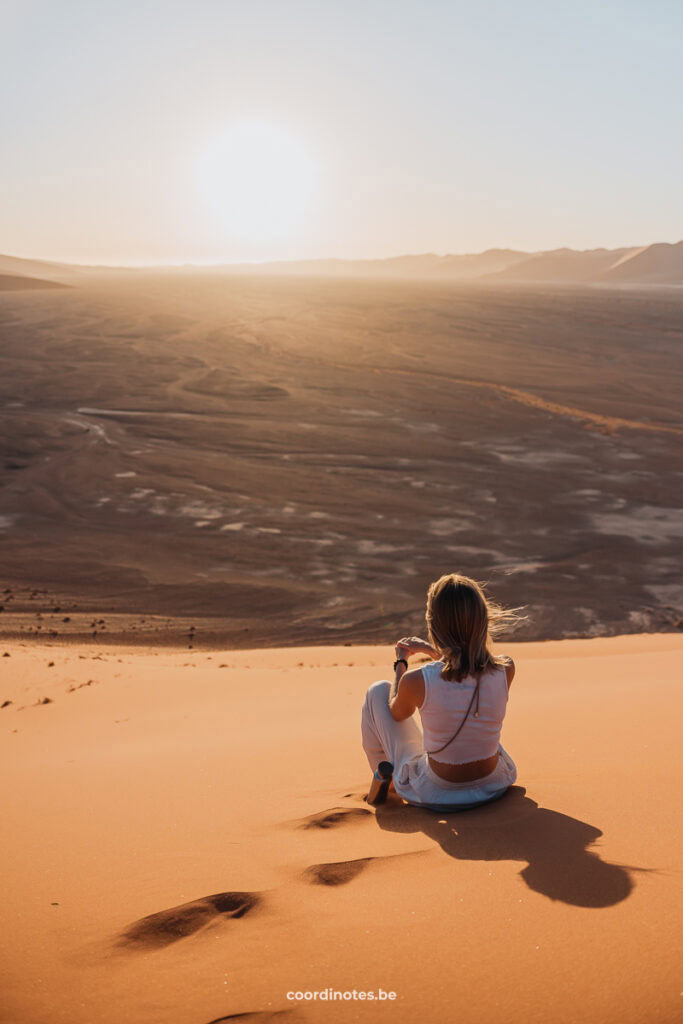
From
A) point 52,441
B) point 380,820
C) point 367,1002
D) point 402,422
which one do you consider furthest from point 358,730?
point 402,422

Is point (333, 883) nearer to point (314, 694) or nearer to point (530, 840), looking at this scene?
point (530, 840)

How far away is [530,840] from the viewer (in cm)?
247

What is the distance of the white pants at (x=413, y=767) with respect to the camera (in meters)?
2.81

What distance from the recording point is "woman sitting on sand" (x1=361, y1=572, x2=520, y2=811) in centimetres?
270

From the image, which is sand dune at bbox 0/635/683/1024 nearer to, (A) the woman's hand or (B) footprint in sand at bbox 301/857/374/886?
(B) footprint in sand at bbox 301/857/374/886

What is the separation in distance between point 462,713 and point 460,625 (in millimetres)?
313

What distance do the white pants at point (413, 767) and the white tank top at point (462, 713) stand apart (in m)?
0.09

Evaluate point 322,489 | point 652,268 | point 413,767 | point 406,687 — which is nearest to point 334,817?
point 413,767

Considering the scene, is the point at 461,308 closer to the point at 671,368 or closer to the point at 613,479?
the point at 671,368

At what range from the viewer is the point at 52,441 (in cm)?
1905

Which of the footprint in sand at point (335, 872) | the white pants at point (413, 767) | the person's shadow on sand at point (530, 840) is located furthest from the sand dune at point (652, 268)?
the footprint in sand at point (335, 872)

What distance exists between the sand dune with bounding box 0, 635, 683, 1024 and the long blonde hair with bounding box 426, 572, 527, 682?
0.49 meters

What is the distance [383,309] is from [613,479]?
4055 centimetres

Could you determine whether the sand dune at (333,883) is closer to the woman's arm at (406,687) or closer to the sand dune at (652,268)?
the woman's arm at (406,687)
